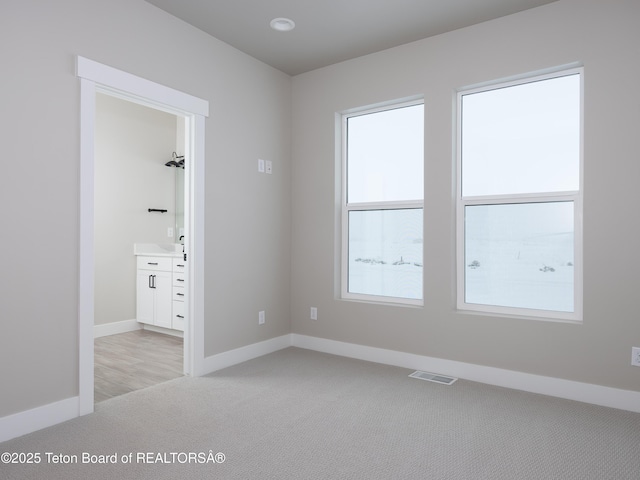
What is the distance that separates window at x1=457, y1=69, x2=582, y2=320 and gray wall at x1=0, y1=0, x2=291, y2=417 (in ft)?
6.43

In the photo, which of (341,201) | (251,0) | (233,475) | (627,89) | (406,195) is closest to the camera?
(233,475)

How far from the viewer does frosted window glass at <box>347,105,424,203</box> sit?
3641 millimetres

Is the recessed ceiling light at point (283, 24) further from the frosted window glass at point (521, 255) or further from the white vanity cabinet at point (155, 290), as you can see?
the white vanity cabinet at point (155, 290)

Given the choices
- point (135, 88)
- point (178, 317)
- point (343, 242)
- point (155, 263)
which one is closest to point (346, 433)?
point (343, 242)

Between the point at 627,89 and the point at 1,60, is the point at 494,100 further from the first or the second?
the point at 1,60

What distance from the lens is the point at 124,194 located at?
4.94m

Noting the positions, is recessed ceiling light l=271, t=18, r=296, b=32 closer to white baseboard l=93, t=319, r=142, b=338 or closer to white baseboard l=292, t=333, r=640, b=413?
white baseboard l=292, t=333, r=640, b=413

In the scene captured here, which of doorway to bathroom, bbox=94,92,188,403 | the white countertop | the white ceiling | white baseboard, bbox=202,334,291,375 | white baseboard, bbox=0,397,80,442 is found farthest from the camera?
the white countertop

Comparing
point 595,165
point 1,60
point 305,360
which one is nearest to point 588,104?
point 595,165

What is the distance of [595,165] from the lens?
2.80m

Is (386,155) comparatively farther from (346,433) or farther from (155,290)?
(155,290)

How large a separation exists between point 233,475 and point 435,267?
7.08 ft

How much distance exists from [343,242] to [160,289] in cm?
214

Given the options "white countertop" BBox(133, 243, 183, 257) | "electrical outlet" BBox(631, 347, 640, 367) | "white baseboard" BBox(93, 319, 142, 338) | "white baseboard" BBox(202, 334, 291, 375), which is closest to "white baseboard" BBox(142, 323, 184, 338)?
"white baseboard" BBox(93, 319, 142, 338)
